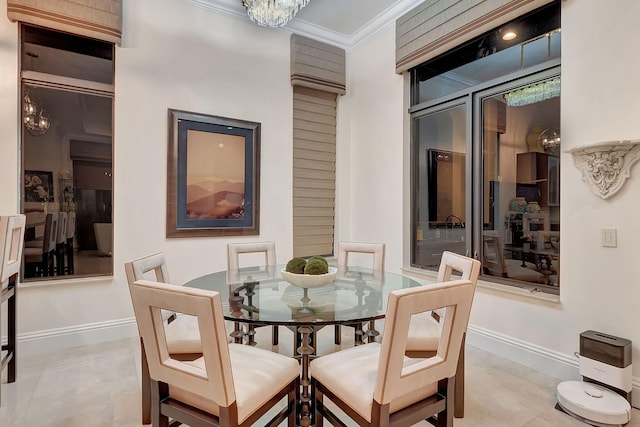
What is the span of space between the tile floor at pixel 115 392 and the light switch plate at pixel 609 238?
973mm

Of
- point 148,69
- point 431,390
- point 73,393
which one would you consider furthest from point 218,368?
point 148,69

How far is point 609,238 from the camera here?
2.17 meters

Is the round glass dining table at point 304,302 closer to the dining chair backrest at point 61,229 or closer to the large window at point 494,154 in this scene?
the large window at point 494,154

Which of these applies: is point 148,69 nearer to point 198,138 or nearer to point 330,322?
point 198,138

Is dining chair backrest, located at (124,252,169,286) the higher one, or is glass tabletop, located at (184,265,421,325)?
dining chair backrest, located at (124,252,169,286)

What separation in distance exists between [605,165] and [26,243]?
4.23m

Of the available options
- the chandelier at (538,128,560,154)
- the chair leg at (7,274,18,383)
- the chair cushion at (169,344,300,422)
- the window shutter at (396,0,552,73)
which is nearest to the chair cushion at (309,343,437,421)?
the chair cushion at (169,344,300,422)

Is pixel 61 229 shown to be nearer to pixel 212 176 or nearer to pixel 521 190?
pixel 212 176

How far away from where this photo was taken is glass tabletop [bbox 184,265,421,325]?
5.29 feet

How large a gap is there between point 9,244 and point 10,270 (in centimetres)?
25

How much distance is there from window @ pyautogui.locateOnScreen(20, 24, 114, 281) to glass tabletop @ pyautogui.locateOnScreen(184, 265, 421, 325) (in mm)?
1442

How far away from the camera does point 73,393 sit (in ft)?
7.14

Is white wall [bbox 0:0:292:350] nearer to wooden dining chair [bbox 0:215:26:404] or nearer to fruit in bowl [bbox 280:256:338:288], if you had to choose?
wooden dining chair [bbox 0:215:26:404]

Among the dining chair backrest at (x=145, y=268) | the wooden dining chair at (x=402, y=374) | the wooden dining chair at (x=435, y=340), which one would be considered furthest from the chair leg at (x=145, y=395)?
the wooden dining chair at (x=435, y=340)
